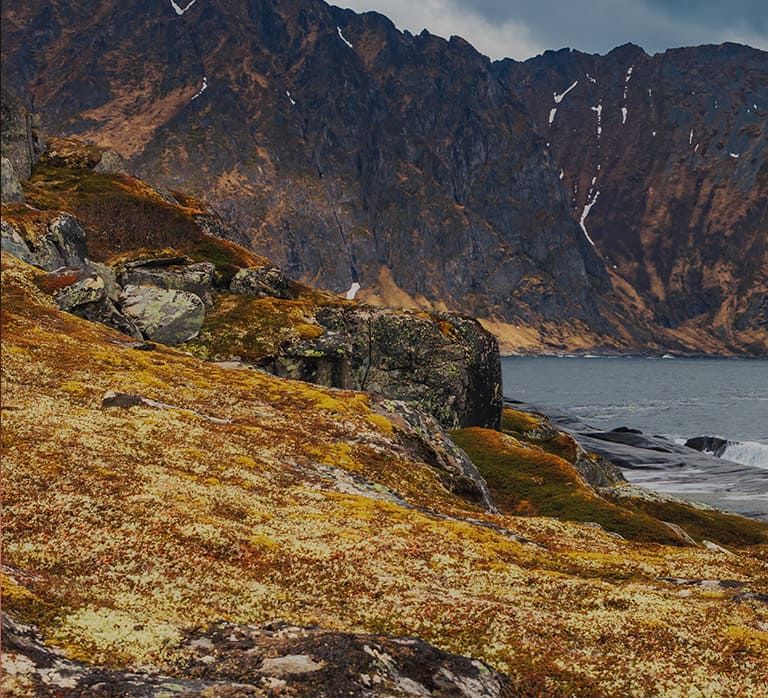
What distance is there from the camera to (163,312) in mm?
79312

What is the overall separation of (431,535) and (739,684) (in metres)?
14.6

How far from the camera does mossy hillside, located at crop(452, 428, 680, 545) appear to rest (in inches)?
2124

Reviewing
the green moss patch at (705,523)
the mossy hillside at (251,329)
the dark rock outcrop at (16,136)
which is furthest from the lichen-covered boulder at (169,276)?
the green moss patch at (705,523)

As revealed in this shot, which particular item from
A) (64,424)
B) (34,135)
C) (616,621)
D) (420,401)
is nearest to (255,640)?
(616,621)

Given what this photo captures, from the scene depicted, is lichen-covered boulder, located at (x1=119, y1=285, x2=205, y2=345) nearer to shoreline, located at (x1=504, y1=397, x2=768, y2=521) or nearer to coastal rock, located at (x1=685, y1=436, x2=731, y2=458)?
shoreline, located at (x1=504, y1=397, x2=768, y2=521)

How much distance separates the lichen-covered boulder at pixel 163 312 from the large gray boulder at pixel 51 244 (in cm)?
741

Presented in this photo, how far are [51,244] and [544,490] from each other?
63063 millimetres

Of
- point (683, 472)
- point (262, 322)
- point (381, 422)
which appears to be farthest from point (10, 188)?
point (683, 472)

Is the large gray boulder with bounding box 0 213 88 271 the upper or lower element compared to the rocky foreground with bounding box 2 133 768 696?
upper

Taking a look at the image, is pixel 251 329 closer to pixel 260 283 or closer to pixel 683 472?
pixel 260 283

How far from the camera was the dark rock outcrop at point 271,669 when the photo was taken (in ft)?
47.7

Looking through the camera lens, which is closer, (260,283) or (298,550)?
(298,550)

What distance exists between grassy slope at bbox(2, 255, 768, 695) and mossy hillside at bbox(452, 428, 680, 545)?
13373 mm

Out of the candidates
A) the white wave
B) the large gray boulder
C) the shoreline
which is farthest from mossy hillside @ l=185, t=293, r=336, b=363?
the white wave
